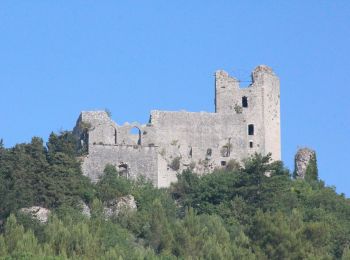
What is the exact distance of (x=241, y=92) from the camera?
77.4 meters

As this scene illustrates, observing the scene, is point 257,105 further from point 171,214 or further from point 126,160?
point 171,214

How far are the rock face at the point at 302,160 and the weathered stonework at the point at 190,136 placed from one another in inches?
34.6

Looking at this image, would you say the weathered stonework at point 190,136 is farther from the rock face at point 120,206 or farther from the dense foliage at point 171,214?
the rock face at point 120,206

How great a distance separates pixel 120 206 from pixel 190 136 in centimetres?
485

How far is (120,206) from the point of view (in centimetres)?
7162

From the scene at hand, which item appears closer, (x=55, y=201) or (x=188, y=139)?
(x=55, y=201)

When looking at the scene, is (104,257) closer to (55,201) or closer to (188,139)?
(55,201)

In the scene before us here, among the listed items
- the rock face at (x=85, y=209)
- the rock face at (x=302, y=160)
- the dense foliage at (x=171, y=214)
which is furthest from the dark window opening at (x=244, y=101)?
the rock face at (x=85, y=209)

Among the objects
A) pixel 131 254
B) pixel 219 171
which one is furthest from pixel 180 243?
pixel 219 171

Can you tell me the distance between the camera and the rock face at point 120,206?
71.3m

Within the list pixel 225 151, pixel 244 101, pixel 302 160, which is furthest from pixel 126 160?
pixel 302 160

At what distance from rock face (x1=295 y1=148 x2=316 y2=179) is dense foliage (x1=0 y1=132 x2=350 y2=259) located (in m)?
0.26

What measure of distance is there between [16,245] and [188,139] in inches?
458

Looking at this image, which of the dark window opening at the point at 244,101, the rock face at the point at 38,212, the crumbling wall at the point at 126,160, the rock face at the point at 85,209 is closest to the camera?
the rock face at the point at 38,212
